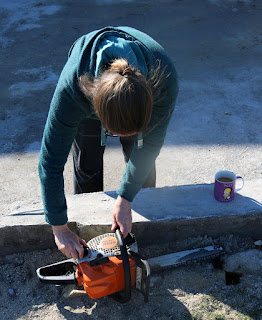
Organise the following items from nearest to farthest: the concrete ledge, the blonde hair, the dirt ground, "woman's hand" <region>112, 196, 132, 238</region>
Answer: the blonde hair → "woman's hand" <region>112, 196, 132, 238</region> → the dirt ground → the concrete ledge

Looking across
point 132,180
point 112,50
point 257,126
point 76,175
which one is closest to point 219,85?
point 257,126

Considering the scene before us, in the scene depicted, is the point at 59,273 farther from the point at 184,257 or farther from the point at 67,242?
the point at 184,257

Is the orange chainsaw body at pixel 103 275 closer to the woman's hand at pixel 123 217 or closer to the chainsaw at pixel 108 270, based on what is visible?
the chainsaw at pixel 108 270

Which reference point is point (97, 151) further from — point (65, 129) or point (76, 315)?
point (76, 315)

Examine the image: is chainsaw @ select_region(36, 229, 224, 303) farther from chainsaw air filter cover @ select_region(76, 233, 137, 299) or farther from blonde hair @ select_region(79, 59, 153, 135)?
blonde hair @ select_region(79, 59, 153, 135)

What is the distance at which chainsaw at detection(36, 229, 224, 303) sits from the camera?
2119mm

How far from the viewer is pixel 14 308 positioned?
94.9 inches

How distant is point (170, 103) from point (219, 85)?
3121 mm

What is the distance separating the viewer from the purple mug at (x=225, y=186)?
260cm

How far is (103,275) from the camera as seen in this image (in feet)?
7.02

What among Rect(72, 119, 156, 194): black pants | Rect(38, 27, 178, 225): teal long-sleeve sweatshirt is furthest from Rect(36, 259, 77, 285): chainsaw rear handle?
Rect(72, 119, 156, 194): black pants

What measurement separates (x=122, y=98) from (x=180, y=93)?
11.2ft

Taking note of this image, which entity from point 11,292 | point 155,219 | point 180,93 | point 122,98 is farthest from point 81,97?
point 180,93

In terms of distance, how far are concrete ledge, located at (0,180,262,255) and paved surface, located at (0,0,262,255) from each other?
0.01 meters
